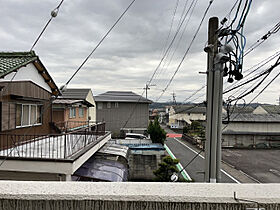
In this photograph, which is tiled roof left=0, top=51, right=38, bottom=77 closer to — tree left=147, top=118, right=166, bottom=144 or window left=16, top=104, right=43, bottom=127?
window left=16, top=104, right=43, bottom=127

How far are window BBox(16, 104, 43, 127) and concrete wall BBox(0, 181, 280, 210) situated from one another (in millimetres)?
7128

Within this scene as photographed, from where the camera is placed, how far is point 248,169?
41.2 feet

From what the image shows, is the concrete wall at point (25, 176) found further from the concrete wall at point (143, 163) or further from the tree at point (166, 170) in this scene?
the concrete wall at point (143, 163)

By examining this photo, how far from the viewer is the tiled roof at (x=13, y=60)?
20.5ft

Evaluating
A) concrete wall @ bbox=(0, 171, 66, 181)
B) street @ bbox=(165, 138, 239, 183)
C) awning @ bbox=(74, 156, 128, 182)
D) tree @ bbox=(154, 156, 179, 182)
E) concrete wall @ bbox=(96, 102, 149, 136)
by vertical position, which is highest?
concrete wall @ bbox=(96, 102, 149, 136)

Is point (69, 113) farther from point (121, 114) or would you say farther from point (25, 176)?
point (121, 114)

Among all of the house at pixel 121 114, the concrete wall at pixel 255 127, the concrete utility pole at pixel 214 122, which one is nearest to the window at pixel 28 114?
the concrete utility pole at pixel 214 122

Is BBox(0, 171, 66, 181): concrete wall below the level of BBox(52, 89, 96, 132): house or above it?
below

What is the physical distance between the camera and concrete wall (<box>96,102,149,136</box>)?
22.5 metres

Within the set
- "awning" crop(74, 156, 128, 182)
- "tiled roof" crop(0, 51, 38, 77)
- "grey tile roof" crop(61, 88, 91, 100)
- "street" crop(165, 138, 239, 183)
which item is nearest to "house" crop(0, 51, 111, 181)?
"tiled roof" crop(0, 51, 38, 77)

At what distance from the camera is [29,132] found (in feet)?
25.2

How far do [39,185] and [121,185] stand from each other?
491 mm

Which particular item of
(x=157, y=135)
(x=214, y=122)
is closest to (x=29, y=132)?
(x=214, y=122)

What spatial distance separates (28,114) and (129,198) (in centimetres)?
817
